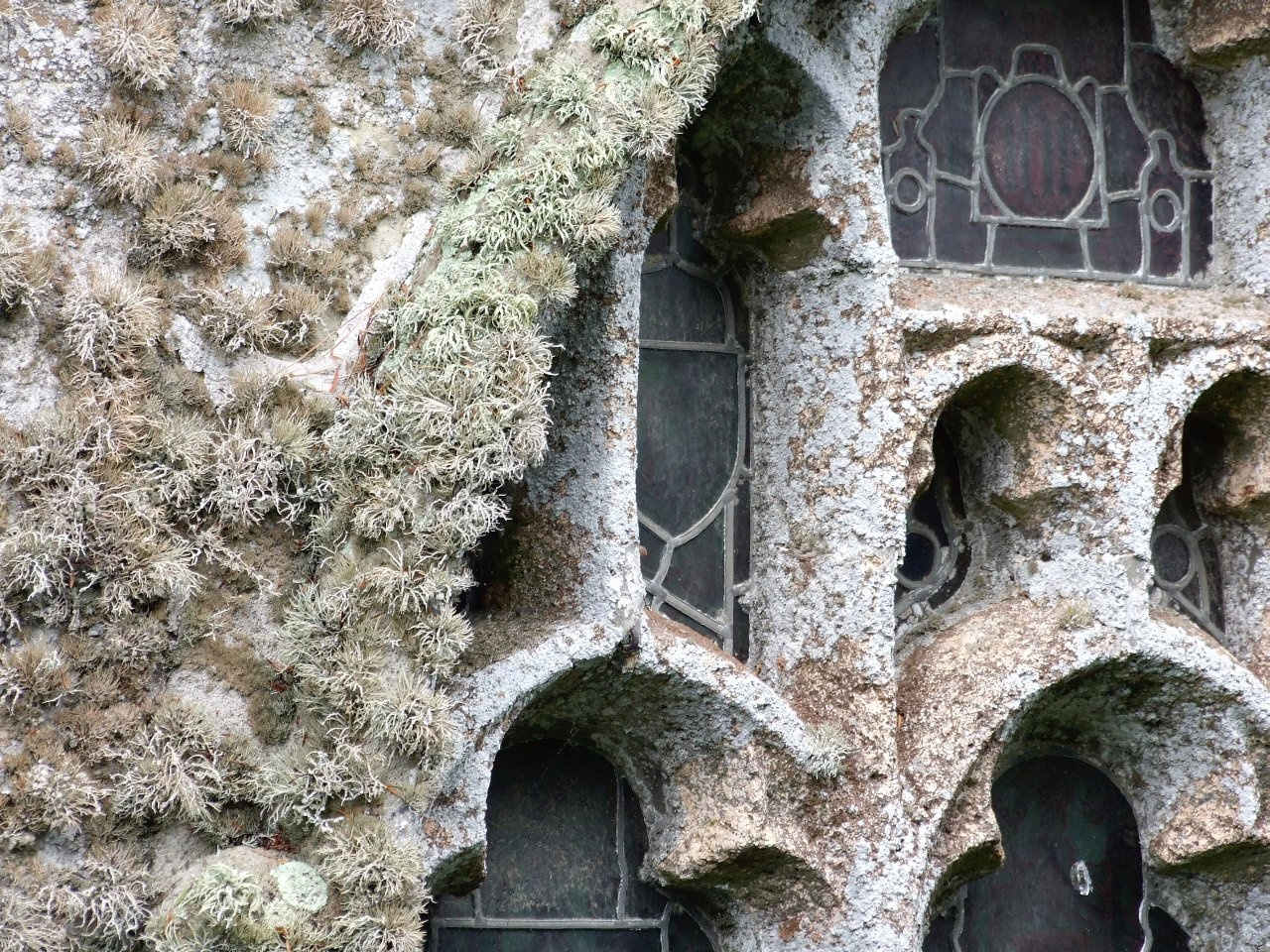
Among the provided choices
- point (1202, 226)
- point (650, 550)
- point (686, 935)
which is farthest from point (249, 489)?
point (1202, 226)

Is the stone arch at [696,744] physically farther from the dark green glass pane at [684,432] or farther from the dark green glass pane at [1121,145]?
the dark green glass pane at [1121,145]

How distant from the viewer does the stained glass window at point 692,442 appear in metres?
3.20

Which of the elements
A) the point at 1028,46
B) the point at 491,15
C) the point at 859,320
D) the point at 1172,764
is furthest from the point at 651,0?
the point at 1172,764

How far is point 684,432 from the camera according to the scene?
326 centimetres

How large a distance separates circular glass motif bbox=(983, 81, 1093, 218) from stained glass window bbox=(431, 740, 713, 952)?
1800 mm

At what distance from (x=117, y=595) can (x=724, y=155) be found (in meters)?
1.70

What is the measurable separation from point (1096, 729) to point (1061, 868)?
0.36m

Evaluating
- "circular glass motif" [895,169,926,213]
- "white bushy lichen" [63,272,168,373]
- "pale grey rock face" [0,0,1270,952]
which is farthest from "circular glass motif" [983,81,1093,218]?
"white bushy lichen" [63,272,168,373]

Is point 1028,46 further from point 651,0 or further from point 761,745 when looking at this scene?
point 761,745

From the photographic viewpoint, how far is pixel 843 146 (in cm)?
306

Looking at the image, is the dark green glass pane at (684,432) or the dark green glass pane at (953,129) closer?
the dark green glass pane at (684,432)

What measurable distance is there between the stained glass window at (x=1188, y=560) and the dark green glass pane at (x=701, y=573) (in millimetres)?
1169

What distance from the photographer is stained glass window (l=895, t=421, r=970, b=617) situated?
11.0 ft

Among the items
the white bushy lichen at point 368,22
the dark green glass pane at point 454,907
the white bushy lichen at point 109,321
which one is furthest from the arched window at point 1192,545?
the white bushy lichen at point 109,321
